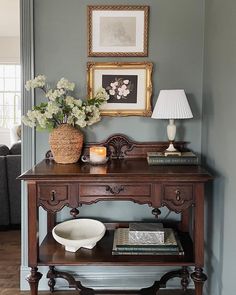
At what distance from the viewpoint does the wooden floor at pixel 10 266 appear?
7.47ft

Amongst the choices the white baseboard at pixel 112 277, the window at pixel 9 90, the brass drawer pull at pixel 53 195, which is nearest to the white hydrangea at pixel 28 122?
the brass drawer pull at pixel 53 195

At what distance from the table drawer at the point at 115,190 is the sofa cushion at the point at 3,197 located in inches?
73.8

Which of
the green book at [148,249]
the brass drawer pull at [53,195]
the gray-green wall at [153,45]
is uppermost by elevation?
the gray-green wall at [153,45]

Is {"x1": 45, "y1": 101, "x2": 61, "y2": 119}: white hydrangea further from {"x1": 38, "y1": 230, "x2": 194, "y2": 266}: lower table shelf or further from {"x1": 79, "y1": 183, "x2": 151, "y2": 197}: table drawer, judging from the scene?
{"x1": 38, "y1": 230, "x2": 194, "y2": 266}: lower table shelf

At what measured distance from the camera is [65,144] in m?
2.00

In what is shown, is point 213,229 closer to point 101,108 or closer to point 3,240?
point 101,108

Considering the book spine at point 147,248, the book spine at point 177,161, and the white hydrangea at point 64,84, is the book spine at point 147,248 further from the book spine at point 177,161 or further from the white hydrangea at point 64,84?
the white hydrangea at point 64,84

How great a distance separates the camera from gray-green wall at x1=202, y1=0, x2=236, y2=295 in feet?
5.55

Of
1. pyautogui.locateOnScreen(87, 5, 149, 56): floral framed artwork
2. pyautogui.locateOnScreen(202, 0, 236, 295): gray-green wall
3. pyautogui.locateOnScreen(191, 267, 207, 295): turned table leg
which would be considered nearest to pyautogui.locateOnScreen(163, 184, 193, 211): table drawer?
pyautogui.locateOnScreen(202, 0, 236, 295): gray-green wall

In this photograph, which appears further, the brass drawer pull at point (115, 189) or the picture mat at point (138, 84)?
the picture mat at point (138, 84)

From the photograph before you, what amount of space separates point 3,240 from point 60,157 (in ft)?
5.42

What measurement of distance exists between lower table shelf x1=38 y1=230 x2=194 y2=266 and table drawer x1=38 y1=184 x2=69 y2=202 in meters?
0.34

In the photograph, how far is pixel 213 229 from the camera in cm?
203

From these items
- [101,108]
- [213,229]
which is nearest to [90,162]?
[101,108]
